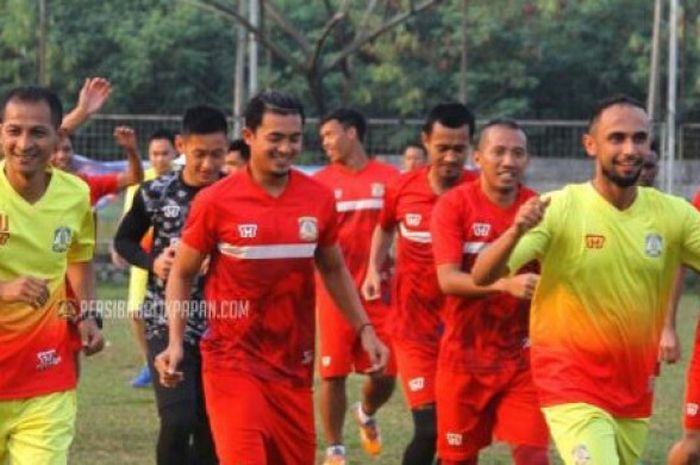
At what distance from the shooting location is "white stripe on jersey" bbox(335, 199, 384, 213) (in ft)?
45.8

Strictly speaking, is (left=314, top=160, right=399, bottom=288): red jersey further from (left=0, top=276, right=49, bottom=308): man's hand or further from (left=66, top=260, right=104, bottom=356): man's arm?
(left=0, top=276, right=49, bottom=308): man's hand

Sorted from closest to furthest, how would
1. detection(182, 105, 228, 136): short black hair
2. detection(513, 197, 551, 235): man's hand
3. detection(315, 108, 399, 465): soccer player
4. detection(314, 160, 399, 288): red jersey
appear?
detection(513, 197, 551, 235): man's hand, detection(182, 105, 228, 136): short black hair, detection(315, 108, 399, 465): soccer player, detection(314, 160, 399, 288): red jersey

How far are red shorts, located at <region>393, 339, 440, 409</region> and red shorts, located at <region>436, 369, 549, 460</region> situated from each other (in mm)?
974

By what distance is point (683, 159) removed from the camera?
29.6 m

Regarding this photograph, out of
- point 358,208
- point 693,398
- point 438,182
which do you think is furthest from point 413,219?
point 358,208

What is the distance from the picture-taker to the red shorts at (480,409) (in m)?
9.52

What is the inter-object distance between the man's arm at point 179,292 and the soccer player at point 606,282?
4.35ft

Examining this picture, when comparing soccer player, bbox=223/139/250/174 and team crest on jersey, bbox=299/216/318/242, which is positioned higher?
soccer player, bbox=223/139/250/174

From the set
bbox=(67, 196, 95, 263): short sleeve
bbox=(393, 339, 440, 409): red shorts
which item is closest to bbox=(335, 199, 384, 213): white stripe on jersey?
bbox=(393, 339, 440, 409): red shorts

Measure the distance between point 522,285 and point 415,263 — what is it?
3.38 metres

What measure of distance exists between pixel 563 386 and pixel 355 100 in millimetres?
26564

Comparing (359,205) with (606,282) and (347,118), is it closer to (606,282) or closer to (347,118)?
(347,118)

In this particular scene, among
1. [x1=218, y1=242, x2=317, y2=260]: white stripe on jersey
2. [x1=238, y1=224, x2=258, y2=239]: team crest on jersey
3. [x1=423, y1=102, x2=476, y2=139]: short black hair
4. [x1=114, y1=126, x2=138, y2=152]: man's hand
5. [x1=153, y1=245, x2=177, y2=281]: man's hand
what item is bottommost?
[x1=153, y1=245, x2=177, y2=281]: man's hand

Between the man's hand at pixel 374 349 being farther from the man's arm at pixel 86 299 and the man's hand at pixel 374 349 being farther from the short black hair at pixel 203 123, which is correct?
the short black hair at pixel 203 123
